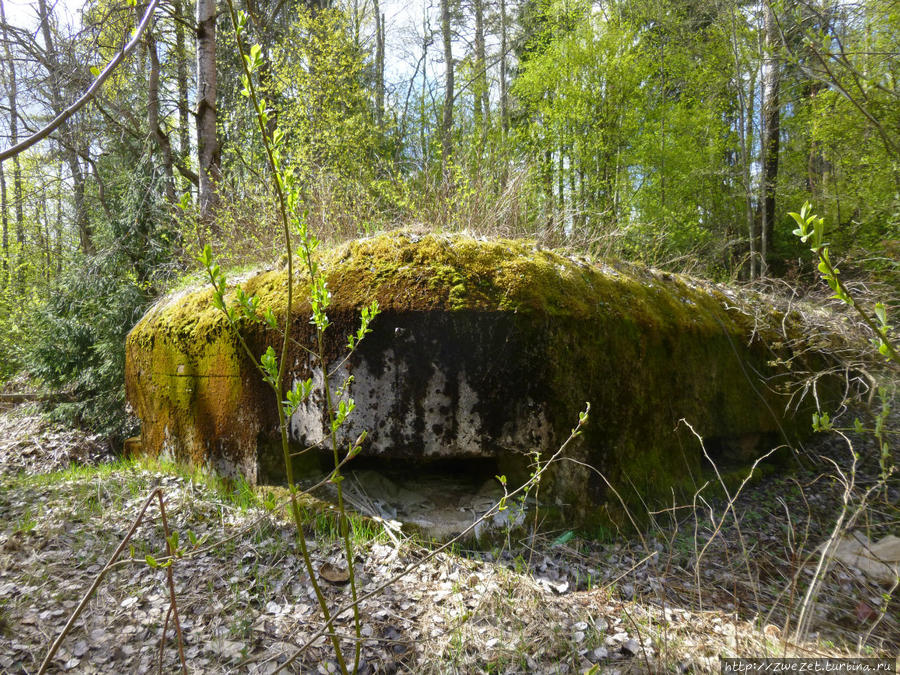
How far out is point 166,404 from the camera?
146 inches

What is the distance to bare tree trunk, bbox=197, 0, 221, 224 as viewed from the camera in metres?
5.65

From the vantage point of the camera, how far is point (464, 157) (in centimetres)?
530

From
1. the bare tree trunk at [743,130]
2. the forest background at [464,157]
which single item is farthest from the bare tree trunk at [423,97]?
the bare tree trunk at [743,130]

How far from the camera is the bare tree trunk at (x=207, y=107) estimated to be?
222 inches

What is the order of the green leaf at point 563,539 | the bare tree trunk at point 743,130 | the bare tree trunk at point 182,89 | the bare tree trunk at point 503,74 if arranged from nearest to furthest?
the green leaf at point 563,539
the bare tree trunk at point 182,89
the bare tree trunk at point 743,130
the bare tree trunk at point 503,74

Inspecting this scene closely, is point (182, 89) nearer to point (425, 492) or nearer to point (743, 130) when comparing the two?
point (425, 492)

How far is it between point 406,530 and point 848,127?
8.24 meters

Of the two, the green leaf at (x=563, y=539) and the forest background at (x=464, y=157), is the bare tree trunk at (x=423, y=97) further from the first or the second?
the green leaf at (x=563, y=539)

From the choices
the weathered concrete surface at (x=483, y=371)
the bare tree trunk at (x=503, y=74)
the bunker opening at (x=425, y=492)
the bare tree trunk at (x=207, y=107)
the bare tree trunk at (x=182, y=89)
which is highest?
the bare tree trunk at (x=503, y=74)

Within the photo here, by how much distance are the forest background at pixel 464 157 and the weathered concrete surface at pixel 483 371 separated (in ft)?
4.44

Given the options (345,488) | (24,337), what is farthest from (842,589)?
(24,337)

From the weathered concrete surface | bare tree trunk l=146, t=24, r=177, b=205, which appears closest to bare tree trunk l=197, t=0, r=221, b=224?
bare tree trunk l=146, t=24, r=177, b=205

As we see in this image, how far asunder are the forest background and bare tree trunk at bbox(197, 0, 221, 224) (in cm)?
3

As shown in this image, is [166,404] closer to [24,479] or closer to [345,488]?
[24,479]
